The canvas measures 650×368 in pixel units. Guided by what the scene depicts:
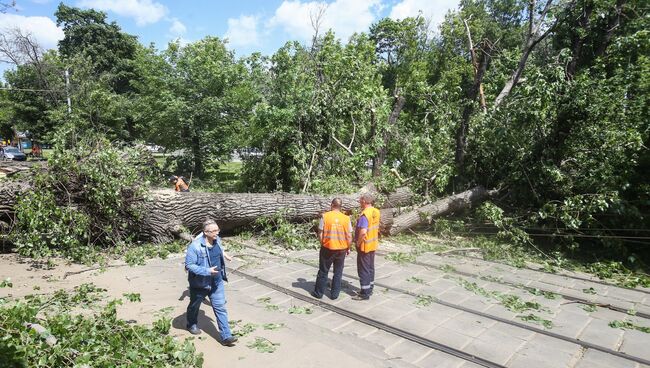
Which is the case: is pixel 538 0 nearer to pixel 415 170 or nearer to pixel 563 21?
pixel 563 21

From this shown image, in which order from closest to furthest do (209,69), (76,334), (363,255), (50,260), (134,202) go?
(76,334), (363,255), (50,260), (134,202), (209,69)

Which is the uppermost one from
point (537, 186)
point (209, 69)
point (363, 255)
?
point (209, 69)

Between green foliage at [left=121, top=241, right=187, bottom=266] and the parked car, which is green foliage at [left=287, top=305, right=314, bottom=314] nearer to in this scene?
green foliage at [left=121, top=241, right=187, bottom=266]

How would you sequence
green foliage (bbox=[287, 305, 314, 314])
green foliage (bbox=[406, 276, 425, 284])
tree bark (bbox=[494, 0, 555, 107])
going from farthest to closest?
1. tree bark (bbox=[494, 0, 555, 107])
2. green foliage (bbox=[406, 276, 425, 284])
3. green foliage (bbox=[287, 305, 314, 314])

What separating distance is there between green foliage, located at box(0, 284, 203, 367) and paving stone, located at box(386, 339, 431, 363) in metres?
2.09

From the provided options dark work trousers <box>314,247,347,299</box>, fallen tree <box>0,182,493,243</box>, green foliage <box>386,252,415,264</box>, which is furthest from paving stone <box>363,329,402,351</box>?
fallen tree <box>0,182,493,243</box>

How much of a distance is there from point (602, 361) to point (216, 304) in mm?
4335

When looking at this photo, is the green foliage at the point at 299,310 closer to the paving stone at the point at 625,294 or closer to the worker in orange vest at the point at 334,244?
the worker in orange vest at the point at 334,244

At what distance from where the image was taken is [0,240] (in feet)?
24.2

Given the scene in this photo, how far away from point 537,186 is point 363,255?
646 centimetres

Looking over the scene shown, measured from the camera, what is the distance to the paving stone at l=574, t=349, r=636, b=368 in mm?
4258

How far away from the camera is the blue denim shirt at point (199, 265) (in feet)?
14.5

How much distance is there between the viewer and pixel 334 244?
5.75 metres

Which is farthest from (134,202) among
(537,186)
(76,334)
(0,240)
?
(537,186)
